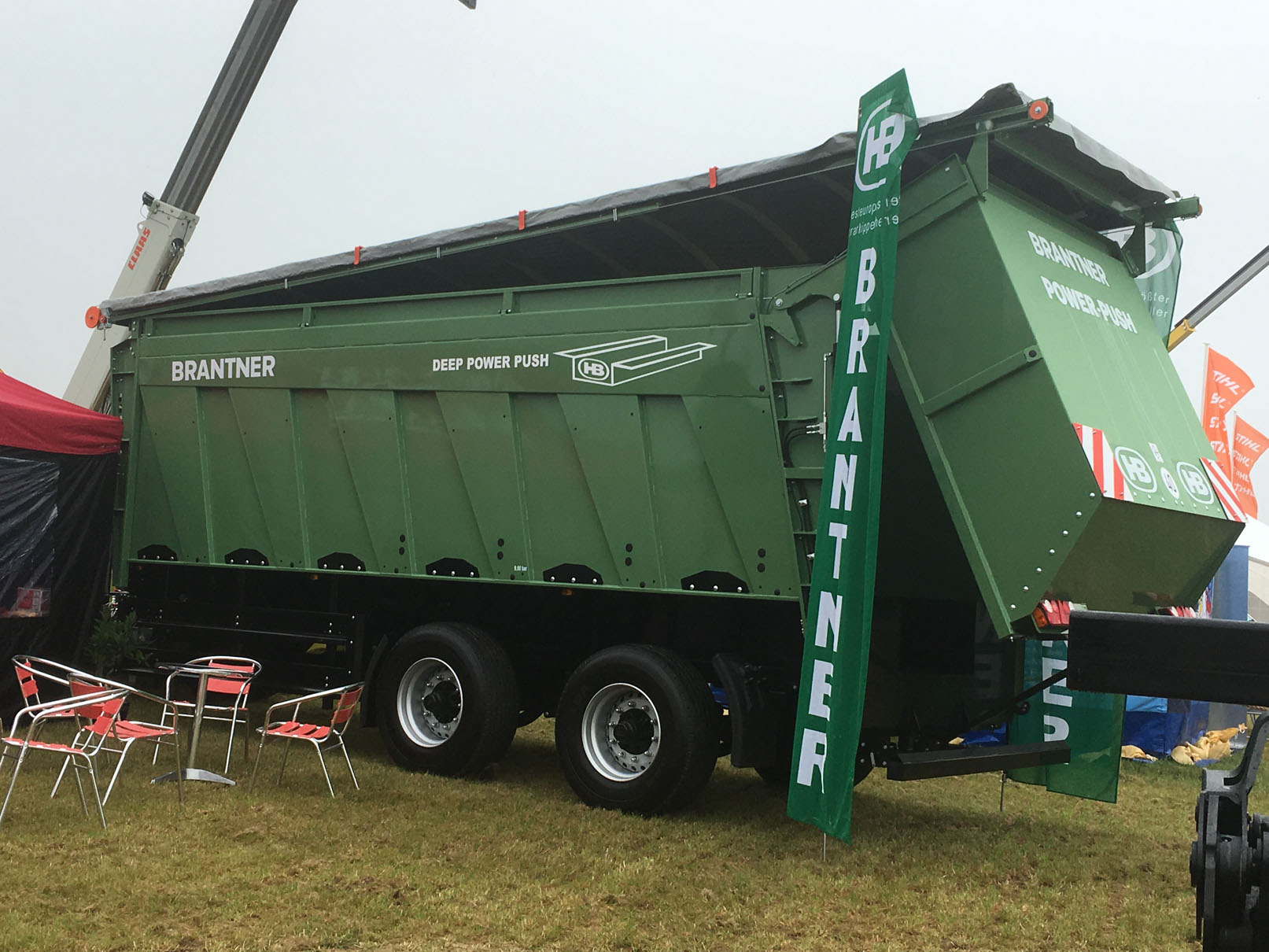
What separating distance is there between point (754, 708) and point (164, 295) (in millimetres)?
5955

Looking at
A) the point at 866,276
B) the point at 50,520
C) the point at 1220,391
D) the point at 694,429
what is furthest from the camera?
the point at 1220,391

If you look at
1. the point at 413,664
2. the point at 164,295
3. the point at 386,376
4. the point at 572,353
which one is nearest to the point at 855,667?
the point at 572,353

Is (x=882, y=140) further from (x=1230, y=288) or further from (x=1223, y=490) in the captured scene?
(x=1230, y=288)

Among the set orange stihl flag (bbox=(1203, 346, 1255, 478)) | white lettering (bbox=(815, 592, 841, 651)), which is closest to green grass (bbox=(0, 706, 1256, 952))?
white lettering (bbox=(815, 592, 841, 651))

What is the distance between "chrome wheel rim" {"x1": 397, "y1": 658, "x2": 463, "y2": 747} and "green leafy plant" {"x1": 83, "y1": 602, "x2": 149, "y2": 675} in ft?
9.46

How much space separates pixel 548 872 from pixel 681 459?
8.13 feet

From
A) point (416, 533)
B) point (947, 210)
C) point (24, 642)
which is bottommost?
point (24, 642)

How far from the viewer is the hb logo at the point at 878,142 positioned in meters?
5.76

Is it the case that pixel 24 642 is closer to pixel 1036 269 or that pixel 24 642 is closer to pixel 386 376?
pixel 386 376

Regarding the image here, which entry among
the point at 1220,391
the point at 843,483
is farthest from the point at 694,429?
the point at 1220,391

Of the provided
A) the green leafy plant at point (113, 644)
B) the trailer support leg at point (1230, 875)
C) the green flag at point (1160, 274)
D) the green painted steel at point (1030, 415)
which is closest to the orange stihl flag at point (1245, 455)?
the green flag at point (1160, 274)

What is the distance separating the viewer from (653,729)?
697 centimetres

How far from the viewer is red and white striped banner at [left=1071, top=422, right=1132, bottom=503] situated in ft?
18.1

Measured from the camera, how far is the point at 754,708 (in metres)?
6.71
